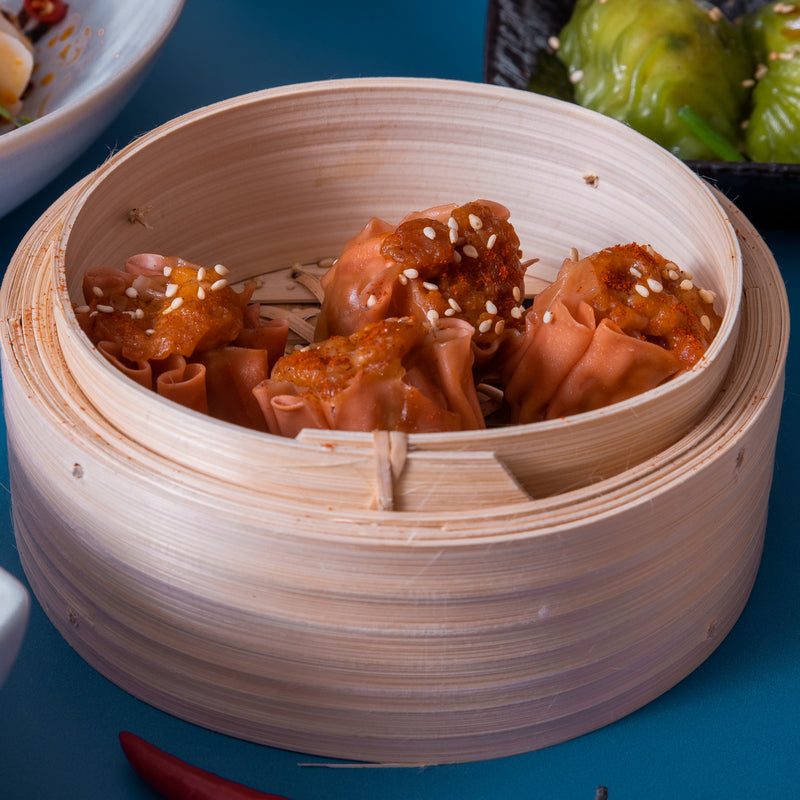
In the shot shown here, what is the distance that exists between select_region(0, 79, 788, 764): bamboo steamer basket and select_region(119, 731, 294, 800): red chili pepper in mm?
121

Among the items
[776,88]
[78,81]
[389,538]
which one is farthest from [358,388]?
[776,88]

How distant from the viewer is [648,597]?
72.8 inches

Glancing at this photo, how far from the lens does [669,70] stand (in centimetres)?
338

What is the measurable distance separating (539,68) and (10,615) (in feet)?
9.47

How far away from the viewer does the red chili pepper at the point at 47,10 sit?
3.55 m

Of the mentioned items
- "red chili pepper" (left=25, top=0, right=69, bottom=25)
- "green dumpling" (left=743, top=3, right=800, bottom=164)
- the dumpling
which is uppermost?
"red chili pepper" (left=25, top=0, right=69, bottom=25)

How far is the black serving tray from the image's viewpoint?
3.07m

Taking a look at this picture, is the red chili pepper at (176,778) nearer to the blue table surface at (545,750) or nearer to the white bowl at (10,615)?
the blue table surface at (545,750)

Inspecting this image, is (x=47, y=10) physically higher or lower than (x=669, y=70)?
higher

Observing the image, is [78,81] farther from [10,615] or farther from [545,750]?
[545,750]

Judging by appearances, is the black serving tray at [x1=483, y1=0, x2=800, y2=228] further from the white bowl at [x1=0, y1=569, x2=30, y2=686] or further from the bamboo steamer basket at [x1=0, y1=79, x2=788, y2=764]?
the white bowl at [x1=0, y1=569, x2=30, y2=686]

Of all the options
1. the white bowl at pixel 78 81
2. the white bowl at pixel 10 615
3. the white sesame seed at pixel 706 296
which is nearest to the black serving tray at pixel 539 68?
the white sesame seed at pixel 706 296

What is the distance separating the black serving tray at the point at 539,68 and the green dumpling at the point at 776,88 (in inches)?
7.6

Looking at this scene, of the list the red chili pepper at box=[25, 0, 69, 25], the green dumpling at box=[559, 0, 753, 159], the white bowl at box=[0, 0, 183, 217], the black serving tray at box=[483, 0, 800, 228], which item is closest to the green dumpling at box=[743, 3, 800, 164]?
the green dumpling at box=[559, 0, 753, 159]
